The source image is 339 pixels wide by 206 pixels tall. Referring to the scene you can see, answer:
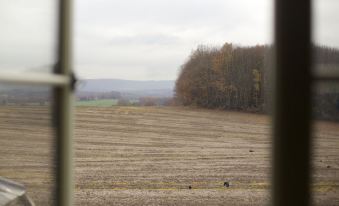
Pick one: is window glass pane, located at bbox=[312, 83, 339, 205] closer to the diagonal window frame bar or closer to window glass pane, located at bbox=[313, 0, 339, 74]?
window glass pane, located at bbox=[313, 0, 339, 74]

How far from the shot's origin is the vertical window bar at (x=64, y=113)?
56cm

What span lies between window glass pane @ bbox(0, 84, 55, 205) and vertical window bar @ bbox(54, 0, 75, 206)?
0.05 feet

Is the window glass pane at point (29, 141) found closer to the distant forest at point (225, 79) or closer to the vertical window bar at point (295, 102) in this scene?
the vertical window bar at point (295, 102)

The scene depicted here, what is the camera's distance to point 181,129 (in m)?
9.64

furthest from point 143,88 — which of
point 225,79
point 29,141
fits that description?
point 29,141

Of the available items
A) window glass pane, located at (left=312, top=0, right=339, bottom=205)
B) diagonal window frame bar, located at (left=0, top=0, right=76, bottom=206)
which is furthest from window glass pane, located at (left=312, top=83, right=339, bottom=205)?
diagonal window frame bar, located at (left=0, top=0, right=76, bottom=206)

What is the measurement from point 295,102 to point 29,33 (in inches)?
14.8

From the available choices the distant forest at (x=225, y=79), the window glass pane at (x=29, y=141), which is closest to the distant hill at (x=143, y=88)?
the distant forest at (x=225, y=79)

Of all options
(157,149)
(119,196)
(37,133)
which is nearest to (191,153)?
(157,149)

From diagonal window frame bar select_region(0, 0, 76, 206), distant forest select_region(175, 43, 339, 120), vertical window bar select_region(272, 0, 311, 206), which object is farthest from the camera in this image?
distant forest select_region(175, 43, 339, 120)

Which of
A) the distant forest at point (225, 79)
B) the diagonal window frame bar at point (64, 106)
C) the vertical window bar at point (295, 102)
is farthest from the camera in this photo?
the distant forest at point (225, 79)

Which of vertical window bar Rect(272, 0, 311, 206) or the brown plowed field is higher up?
vertical window bar Rect(272, 0, 311, 206)

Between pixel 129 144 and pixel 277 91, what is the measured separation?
8195mm

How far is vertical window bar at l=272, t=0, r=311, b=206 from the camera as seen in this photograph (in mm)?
429
